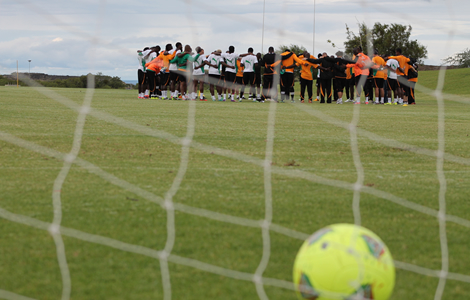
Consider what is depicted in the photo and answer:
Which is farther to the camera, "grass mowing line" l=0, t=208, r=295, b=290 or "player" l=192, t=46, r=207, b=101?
"player" l=192, t=46, r=207, b=101

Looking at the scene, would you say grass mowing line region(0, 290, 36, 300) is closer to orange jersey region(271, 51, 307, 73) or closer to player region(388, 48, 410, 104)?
orange jersey region(271, 51, 307, 73)

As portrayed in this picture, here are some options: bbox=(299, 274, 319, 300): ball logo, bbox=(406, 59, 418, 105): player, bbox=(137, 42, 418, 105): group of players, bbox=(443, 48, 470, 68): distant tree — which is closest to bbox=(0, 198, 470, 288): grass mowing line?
bbox=(299, 274, 319, 300): ball logo

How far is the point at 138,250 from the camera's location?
116 inches

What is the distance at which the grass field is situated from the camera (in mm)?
2627

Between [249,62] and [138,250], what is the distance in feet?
49.2

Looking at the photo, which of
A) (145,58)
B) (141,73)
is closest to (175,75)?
(145,58)

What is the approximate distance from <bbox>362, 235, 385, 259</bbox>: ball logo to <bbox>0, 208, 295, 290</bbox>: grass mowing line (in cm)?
42

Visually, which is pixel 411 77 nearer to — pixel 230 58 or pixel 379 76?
pixel 379 76

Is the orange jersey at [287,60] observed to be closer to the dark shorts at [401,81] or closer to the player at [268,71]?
the player at [268,71]

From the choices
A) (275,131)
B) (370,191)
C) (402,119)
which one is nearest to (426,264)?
(370,191)

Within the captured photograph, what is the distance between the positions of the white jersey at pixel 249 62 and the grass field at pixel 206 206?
1015cm

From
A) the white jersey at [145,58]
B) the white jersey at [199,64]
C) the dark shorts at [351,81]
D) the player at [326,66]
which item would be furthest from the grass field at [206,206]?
the dark shorts at [351,81]

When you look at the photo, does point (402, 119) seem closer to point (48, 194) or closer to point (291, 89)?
point (291, 89)

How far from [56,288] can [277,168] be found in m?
3.13
